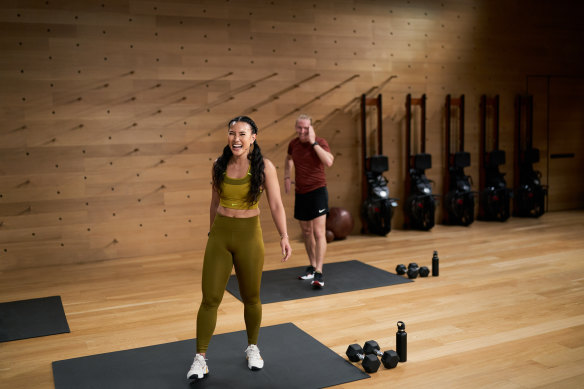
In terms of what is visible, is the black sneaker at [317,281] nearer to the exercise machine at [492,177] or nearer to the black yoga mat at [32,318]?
the black yoga mat at [32,318]

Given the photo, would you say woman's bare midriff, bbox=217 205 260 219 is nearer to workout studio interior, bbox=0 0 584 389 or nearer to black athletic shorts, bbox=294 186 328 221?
workout studio interior, bbox=0 0 584 389

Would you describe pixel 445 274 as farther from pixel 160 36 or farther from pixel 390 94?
pixel 160 36

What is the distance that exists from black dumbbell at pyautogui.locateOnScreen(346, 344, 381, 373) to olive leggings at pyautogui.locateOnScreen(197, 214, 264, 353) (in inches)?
25.9

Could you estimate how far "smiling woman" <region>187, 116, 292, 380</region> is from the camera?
2.81m

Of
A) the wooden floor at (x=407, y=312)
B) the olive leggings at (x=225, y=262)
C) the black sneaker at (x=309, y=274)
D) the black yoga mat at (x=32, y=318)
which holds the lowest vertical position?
the wooden floor at (x=407, y=312)

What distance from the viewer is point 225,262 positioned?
9.24ft

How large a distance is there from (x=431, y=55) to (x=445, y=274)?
3757 mm

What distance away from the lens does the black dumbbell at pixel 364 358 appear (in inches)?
115

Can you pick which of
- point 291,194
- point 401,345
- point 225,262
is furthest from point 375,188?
point 225,262

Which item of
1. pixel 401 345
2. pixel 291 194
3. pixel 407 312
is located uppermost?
pixel 291 194

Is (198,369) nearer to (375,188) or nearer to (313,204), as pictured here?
(313,204)

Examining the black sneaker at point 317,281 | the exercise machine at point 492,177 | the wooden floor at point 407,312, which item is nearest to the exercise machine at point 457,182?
the exercise machine at point 492,177

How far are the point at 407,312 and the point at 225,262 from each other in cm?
173

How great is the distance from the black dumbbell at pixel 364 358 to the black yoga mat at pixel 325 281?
52.7 inches
